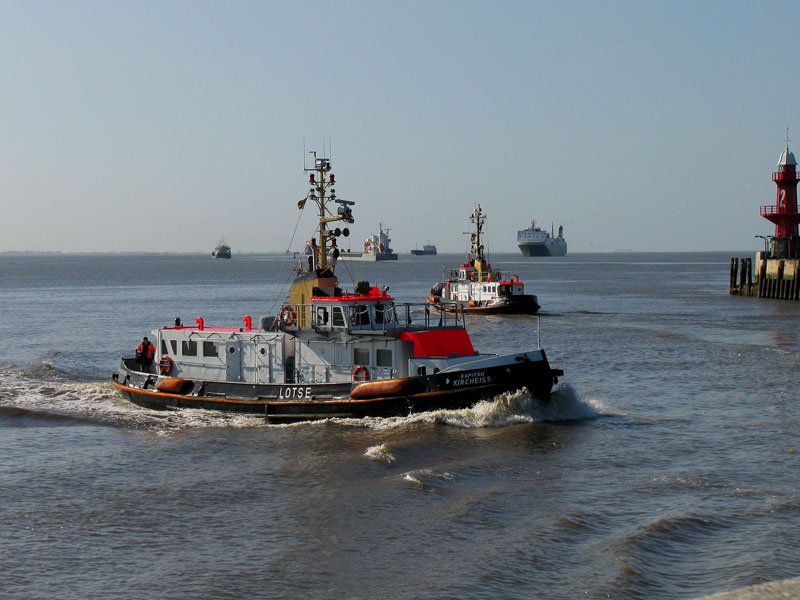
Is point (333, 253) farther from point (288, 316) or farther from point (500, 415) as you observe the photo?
point (500, 415)

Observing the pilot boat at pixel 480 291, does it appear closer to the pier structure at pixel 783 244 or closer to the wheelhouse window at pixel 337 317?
the pier structure at pixel 783 244

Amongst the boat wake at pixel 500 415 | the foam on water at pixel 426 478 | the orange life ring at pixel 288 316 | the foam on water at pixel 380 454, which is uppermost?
the orange life ring at pixel 288 316

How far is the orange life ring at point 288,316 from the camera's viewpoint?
26406 millimetres

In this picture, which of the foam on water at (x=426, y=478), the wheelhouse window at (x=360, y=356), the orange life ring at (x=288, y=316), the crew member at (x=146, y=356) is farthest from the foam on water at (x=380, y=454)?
the crew member at (x=146, y=356)

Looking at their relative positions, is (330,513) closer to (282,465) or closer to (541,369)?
(282,465)

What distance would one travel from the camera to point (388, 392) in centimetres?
2472

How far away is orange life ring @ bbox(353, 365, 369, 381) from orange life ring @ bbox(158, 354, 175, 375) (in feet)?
21.4

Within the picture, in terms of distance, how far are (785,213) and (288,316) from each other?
55441 millimetres

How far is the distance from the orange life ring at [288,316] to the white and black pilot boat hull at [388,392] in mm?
1718

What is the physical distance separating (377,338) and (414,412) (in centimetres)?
232

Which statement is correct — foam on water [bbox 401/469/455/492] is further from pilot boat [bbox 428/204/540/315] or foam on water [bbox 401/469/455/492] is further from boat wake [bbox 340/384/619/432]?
pilot boat [bbox 428/204/540/315]

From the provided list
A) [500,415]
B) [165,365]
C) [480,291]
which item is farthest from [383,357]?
[480,291]

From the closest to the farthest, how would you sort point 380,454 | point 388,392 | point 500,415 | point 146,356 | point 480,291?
point 380,454 → point 388,392 → point 500,415 → point 146,356 → point 480,291

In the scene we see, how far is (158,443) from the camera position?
24.2 meters
